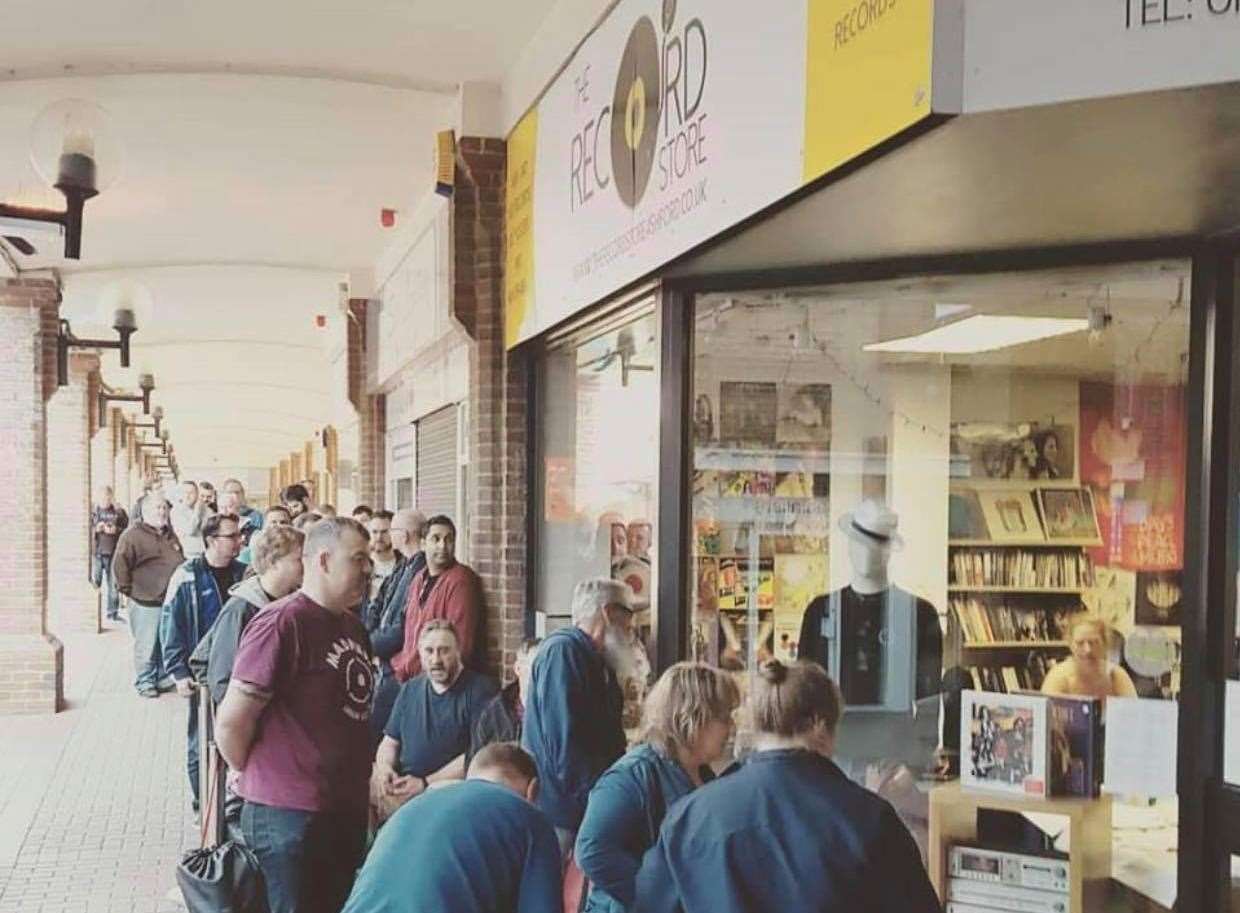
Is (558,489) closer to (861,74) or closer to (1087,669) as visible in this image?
(1087,669)

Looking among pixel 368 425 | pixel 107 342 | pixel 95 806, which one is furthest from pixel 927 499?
pixel 368 425

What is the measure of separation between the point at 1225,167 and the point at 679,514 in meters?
2.18

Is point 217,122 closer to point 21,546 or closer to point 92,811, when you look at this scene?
point 92,811

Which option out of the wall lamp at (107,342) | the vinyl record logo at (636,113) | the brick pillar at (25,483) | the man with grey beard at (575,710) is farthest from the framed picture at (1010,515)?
the brick pillar at (25,483)

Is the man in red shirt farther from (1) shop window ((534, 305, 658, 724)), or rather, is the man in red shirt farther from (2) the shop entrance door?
(2) the shop entrance door

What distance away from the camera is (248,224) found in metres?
9.02

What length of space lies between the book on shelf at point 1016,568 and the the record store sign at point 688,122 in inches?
71.4

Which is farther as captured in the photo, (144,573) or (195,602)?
(144,573)

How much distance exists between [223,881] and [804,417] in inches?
103

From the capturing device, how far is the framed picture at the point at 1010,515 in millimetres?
4926

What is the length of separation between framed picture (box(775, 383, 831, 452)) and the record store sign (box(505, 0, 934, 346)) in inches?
32.2

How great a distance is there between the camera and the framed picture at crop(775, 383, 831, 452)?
15.5 feet

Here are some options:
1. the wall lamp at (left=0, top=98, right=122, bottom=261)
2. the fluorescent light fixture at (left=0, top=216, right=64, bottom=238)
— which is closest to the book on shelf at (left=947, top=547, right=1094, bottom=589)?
the wall lamp at (left=0, top=98, right=122, bottom=261)

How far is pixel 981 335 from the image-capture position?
4.46m
